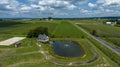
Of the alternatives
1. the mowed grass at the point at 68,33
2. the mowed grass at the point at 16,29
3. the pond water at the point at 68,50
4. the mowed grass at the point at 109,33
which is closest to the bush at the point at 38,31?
the mowed grass at the point at 68,33

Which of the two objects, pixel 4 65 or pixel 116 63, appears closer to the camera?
pixel 4 65

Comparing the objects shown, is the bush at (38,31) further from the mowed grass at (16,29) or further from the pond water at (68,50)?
the pond water at (68,50)

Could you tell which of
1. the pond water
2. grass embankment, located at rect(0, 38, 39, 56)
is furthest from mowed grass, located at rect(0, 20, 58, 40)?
the pond water

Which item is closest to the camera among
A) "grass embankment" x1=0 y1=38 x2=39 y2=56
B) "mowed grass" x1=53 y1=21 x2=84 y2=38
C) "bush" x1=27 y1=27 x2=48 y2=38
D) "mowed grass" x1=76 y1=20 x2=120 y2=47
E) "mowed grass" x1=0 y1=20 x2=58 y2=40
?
"grass embankment" x1=0 y1=38 x2=39 y2=56

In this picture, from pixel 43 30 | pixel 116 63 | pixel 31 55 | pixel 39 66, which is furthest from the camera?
pixel 43 30

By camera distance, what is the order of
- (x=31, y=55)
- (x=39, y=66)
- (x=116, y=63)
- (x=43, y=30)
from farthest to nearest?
1. (x=43, y=30)
2. (x=31, y=55)
3. (x=116, y=63)
4. (x=39, y=66)

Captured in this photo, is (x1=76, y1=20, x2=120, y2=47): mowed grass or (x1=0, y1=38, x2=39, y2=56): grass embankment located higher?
(x1=0, y1=38, x2=39, y2=56): grass embankment

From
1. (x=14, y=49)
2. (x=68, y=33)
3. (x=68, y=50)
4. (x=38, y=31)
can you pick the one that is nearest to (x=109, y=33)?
(x=68, y=33)

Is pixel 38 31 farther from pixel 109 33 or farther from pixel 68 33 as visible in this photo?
pixel 109 33

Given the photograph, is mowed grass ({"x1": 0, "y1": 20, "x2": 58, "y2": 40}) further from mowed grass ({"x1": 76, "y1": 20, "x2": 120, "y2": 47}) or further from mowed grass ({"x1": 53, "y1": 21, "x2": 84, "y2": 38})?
mowed grass ({"x1": 76, "y1": 20, "x2": 120, "y2": 47})

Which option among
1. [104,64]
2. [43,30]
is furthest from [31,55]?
[43,30]

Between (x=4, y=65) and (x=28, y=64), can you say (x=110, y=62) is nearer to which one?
(x=28, y=64)
